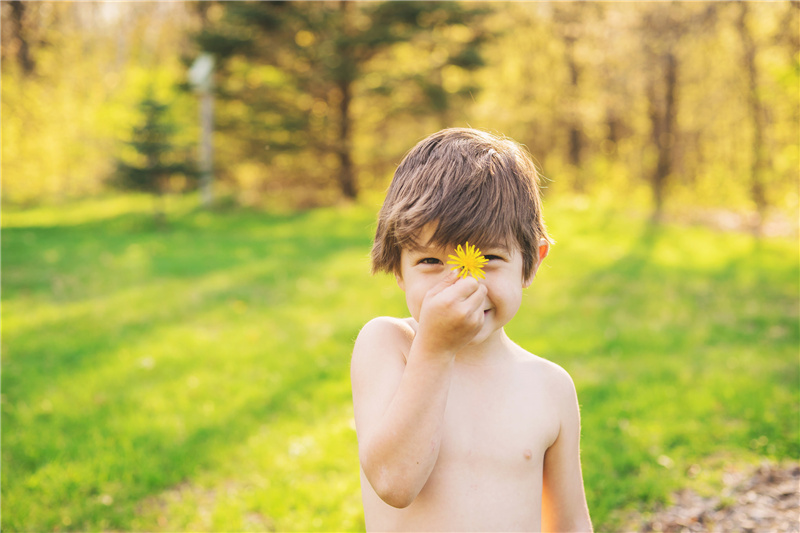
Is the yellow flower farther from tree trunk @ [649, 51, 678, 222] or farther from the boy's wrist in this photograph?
tree trunk @ [649, 51, 678, 222]

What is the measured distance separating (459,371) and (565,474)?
1.31 ft

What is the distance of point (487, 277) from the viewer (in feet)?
4.11

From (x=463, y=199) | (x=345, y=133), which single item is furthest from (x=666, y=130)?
(x=463, y=199)

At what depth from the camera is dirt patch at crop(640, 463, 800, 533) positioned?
2.66m

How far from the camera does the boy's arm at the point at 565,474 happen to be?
58.6 inches

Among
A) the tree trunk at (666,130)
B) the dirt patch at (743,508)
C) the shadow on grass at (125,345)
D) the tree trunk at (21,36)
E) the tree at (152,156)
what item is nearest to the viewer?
the dirt patch at (743,508)

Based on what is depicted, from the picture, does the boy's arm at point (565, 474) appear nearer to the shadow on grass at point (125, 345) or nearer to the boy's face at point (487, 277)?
the boy's face at point (487, 277)

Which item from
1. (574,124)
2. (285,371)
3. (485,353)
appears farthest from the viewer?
(574,124)

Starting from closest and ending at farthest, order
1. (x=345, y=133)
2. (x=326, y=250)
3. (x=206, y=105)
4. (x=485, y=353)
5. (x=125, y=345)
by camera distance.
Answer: (x=485, y=353) < (x=125, y=345) < (x=326, y=250) < (x=206, y=105) < (x=345, y=133)

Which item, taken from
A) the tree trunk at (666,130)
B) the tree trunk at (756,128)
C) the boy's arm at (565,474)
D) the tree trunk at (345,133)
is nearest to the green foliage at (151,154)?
the tree trunk at (345,133)

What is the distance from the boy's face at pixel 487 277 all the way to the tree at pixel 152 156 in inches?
412

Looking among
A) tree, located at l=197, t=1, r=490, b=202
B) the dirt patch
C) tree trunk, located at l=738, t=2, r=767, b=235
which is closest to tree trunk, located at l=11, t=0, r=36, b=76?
tree, located at l=197, t=1, r=490, b=202

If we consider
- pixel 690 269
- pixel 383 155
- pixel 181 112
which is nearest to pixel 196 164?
pixel 383 155

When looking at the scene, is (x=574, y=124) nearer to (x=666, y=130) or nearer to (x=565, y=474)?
(x=666, y=130)
